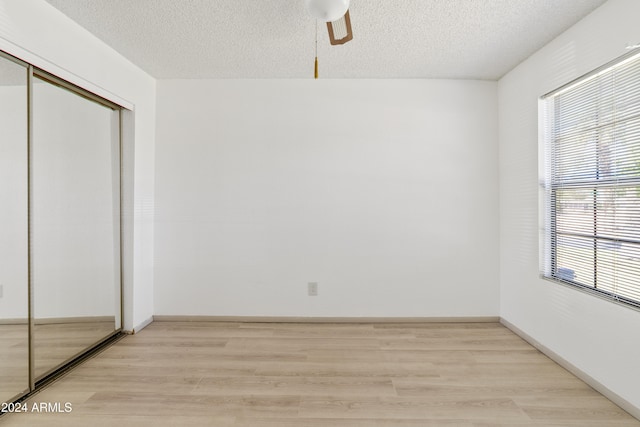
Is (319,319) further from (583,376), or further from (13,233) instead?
(13,233)

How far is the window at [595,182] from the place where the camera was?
203 cm

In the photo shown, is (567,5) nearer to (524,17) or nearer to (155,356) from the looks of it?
(524,17)

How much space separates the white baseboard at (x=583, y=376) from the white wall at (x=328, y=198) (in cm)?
53

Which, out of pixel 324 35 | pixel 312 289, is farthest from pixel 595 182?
pixel 312 289

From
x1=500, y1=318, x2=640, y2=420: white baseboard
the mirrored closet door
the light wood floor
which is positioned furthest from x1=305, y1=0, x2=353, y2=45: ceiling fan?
x1=500, y1=318, x2=640, y2=420: white baseboard

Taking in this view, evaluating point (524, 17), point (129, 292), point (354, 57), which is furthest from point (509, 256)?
point (129, 292)

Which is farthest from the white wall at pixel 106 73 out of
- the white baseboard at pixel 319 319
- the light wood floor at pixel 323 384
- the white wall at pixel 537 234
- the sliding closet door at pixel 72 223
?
the white wall at pixel 537 234

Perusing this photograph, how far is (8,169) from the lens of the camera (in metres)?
1.96

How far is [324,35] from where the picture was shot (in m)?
2.58

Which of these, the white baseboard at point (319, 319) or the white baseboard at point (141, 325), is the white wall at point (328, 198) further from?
the white baseboard at point (141, 325)

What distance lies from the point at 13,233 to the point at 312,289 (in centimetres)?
243

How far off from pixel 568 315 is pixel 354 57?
2.76m

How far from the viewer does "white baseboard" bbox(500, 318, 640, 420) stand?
1.97m

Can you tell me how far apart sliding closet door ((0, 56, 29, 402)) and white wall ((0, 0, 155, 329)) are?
0.21 m
